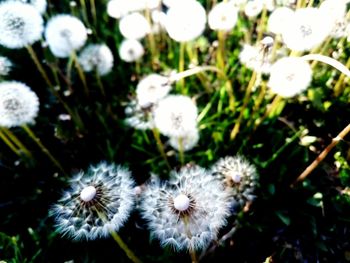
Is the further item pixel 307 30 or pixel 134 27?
pixel 134 27

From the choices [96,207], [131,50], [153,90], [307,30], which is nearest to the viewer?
[96,207]

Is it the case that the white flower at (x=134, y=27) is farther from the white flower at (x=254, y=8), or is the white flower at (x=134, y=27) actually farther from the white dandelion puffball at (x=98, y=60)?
the white flower at (x=254, y=8)

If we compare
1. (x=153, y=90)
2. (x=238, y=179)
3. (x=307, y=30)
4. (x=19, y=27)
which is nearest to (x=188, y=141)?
(x=153, y=90)

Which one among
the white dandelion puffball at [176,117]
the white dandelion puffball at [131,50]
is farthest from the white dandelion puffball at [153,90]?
the white dandelion puffball at [131,50]

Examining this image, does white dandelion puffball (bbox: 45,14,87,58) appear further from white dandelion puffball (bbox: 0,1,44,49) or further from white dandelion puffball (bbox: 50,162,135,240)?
white dandelion puffball (bbox: 50,162,135,240)

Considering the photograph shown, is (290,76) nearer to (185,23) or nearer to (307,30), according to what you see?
(307,30)

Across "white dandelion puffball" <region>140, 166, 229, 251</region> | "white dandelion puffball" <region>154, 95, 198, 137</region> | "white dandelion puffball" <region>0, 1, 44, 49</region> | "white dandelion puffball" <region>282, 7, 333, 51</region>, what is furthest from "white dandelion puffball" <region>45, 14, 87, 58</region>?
"white dandelion puffball" <region>282, 7, 333, 51</region>

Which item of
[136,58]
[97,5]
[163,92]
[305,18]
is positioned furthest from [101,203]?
[97,5]
